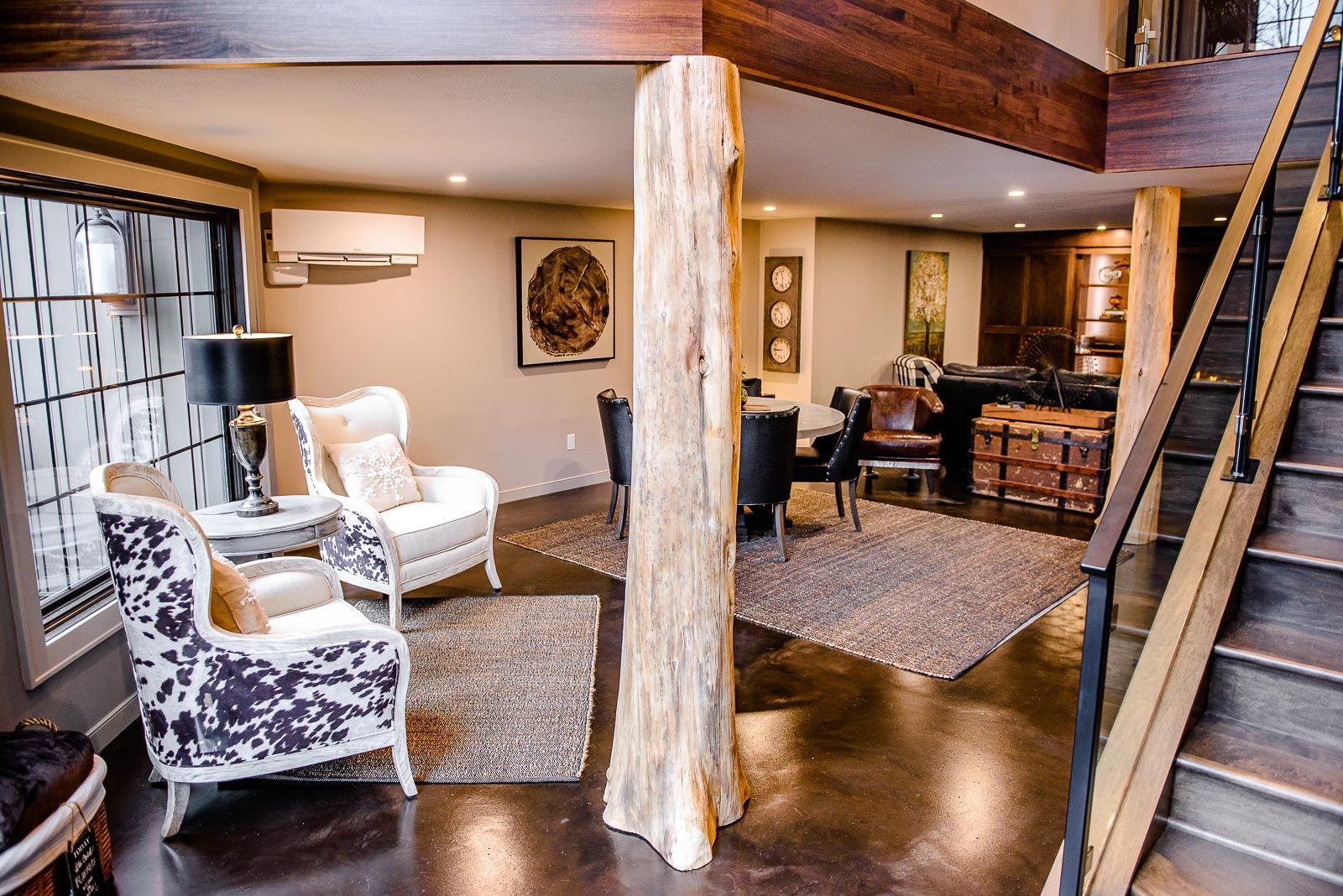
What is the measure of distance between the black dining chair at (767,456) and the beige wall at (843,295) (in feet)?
10.7

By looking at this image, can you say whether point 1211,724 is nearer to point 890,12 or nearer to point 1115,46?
point 890,12

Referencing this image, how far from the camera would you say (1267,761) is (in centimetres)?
189

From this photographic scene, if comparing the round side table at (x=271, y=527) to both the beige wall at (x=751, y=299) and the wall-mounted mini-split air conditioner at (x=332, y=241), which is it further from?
the beige wall at (x=751, y=299)

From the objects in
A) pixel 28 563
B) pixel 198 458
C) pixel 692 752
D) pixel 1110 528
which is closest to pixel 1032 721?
pixel 692 752

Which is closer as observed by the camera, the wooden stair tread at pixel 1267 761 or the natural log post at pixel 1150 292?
the wooden stair tread at pixel 1267 761

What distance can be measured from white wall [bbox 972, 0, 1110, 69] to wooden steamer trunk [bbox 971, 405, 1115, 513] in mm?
2509

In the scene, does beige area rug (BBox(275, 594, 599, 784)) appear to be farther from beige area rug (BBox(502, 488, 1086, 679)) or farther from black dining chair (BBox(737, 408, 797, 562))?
black dining chair (BBox(737, 408, 797, 562))

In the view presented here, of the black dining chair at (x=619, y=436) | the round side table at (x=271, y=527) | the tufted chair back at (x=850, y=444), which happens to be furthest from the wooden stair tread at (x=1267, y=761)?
the tufted chair back at (x=850, y=444)

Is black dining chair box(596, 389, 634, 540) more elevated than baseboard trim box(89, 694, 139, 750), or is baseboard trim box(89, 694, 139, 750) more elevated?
black dining chair box(596, 389, 634, 540)

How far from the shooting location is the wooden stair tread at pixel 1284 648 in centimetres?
193

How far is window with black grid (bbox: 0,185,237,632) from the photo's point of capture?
304 cm

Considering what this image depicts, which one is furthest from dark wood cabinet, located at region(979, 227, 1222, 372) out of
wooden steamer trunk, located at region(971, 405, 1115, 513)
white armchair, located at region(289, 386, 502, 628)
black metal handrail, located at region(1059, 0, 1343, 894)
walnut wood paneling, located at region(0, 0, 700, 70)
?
walnut wood paneling, located at region(0, 0, 700, 70)

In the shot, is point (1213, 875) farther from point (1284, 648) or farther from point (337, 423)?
point (337, 423)

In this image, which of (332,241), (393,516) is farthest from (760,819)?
(332,241)
